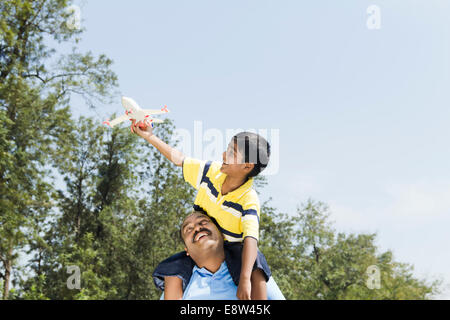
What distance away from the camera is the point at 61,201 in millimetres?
19672

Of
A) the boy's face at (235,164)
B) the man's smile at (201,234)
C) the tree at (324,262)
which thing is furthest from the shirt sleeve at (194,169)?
the tree at (324,262)

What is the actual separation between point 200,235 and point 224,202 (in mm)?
219

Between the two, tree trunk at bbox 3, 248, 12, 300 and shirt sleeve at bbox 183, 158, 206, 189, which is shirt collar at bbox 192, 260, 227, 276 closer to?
shirt sleeve at bbox 183, 158, 206, 189

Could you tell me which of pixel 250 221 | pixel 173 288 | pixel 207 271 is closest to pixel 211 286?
pixel 207 271

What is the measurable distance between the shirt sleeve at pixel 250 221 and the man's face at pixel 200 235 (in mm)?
166

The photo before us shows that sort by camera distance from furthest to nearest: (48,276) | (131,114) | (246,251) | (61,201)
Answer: (61,201) → (48,276) → (131,114) → (246,251)

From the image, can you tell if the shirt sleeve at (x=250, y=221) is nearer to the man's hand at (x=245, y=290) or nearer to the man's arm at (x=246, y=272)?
the man's arm at (x=246, y=272)

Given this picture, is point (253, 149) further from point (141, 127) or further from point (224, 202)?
point (141, 127)

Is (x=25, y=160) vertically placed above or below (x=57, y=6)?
below

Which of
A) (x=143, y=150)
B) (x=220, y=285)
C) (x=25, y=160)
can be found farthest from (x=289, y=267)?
(x=220, y=285)

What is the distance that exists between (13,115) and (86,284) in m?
6.78

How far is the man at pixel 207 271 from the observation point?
2.25 m
